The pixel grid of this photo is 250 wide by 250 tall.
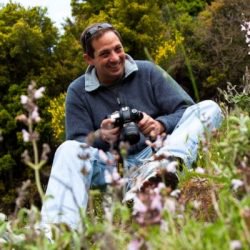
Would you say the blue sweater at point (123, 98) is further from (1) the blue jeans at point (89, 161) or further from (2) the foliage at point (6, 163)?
(2) the foliage at point (6, 163)

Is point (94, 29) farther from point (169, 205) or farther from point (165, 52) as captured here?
point (165, 52)

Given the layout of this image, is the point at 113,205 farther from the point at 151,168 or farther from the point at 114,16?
the point at 114,16

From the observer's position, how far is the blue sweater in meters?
3.98

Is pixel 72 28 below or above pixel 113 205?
above

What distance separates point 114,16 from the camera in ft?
76.8

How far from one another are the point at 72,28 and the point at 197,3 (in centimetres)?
605

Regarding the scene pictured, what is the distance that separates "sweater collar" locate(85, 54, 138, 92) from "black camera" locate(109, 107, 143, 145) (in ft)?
1.84

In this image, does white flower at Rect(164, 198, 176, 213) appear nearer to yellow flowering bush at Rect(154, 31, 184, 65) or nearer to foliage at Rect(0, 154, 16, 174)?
foliage at Rect(0, 154, 16, 174)

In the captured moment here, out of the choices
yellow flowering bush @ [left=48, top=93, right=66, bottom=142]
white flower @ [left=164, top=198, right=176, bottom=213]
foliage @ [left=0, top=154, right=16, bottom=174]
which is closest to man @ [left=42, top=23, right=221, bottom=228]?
white flower @ [left=164, top=198, right=176, bottom=213]

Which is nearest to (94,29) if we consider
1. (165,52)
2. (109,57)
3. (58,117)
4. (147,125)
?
(109,57)

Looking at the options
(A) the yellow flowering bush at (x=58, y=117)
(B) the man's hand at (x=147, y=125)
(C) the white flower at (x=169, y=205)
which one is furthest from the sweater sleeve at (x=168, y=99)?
(A) the yellow flowering bush at (x=58, y=117)

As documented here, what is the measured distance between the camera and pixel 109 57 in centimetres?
397

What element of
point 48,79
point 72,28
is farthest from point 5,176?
point 72,28

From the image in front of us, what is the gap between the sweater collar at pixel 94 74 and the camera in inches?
159
